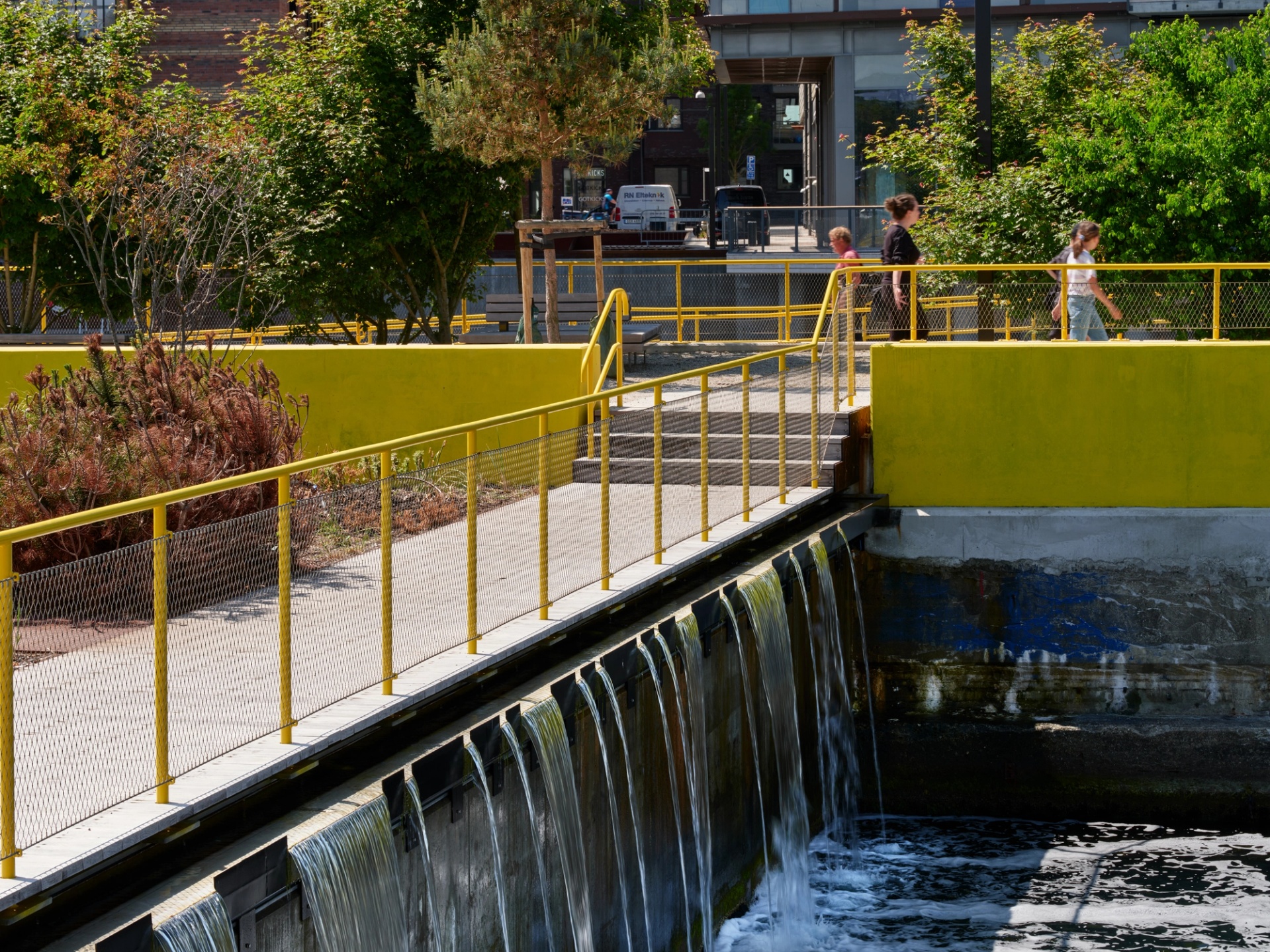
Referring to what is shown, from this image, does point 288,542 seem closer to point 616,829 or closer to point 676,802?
point 616,829

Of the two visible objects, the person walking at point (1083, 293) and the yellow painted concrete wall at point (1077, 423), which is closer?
the yellow painted concrete wall at point (1077, 423)

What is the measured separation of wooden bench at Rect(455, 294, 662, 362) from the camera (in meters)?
19.2

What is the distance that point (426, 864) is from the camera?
22.6 ft

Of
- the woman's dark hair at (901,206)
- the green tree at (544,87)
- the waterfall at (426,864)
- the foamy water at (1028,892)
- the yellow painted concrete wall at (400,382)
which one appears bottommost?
the foamy water at (1028,892)

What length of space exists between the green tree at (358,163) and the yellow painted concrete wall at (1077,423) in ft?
24.0

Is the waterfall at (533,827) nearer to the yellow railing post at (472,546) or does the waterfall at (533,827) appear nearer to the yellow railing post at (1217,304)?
the yellow railing post at (472,546)

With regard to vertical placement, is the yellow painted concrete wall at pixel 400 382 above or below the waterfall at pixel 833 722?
above

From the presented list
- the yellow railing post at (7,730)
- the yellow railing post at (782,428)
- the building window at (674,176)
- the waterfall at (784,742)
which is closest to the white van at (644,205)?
the building window at (674,176)

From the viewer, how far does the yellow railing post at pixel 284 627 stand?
6.41m

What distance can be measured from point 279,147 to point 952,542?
9.62 metres

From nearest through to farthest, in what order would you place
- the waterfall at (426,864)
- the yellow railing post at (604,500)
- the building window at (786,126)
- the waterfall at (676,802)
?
the waterfall at (426,864) → the waterfall at (676,802) → the yellow railing post at (604,500) → the building window at (786,126)

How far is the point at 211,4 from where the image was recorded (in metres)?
55.5

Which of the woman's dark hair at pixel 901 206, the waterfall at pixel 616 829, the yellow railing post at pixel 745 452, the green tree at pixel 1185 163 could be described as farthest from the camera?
the green tree at pixel 1185 163

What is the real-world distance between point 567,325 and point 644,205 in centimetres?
3257
